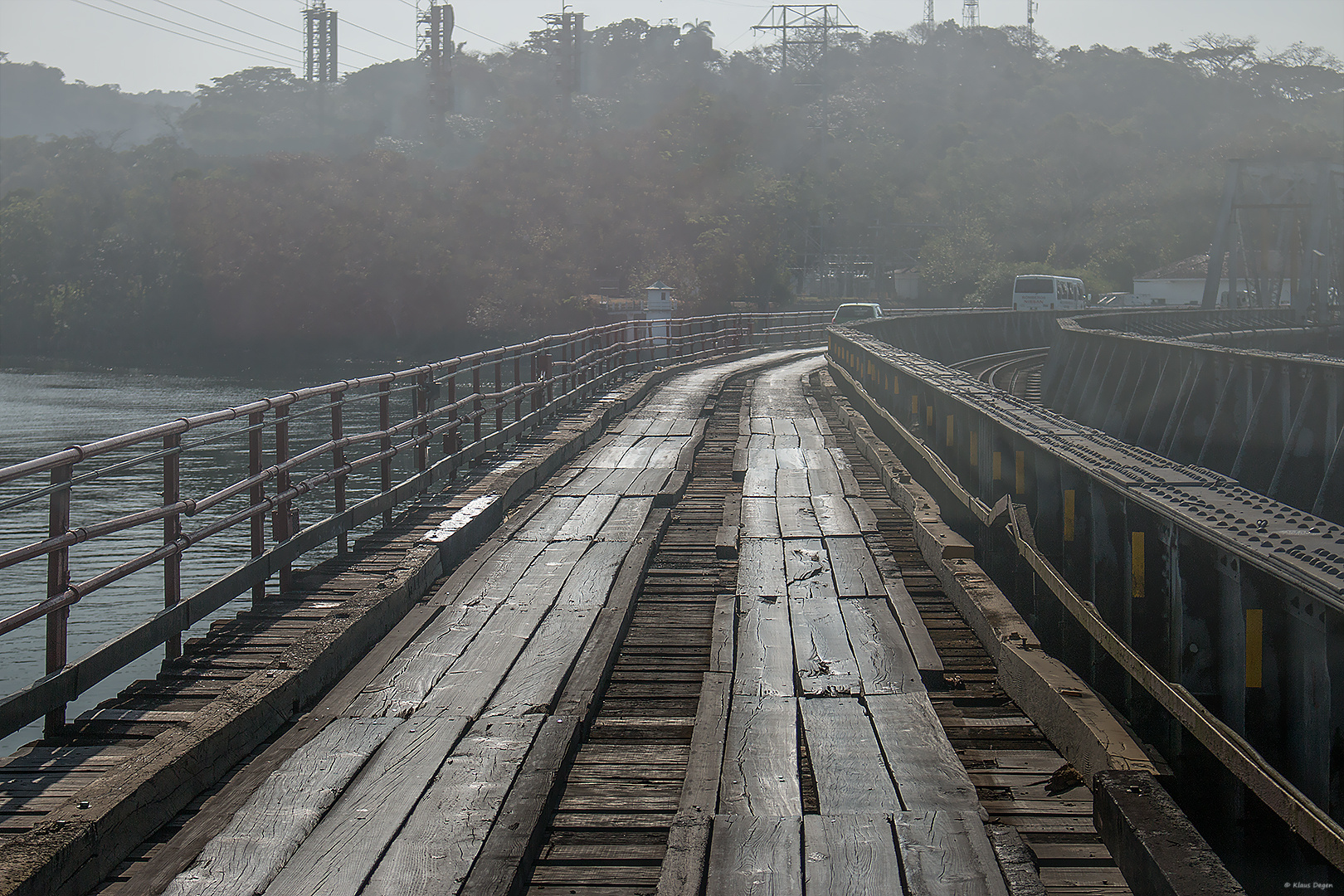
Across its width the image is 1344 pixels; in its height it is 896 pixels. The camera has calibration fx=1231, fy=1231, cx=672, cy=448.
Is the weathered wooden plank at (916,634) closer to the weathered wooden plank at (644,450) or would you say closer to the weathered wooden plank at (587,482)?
the weathered wooden plank at (587,482)

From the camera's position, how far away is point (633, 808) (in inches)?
185

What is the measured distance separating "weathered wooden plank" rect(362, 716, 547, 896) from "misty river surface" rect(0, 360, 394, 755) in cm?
702

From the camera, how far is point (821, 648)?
6.54 m

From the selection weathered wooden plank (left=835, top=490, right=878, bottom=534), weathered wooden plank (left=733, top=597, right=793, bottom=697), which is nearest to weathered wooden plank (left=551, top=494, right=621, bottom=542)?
weathered wooden plank (left=835, top=490, right=878, bottom=534)

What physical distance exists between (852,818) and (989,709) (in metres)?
1.72

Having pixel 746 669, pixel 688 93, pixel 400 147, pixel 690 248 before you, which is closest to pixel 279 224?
pixel 690 248

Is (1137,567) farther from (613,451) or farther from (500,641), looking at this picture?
(613,451)

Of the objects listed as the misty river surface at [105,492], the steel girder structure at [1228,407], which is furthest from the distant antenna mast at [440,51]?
the steel girder structure at [1228,407]

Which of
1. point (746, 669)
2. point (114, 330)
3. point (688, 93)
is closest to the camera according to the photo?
point (746, 669)

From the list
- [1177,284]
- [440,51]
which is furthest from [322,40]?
[1177,284]

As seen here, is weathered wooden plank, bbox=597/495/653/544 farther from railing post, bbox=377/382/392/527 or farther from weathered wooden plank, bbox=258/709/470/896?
weathered wooden plank, bbox=258/709/470/896

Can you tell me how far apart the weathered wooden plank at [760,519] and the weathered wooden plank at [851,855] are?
540 centimetres

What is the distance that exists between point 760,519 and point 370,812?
641 cm

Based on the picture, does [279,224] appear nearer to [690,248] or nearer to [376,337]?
[376,337]
